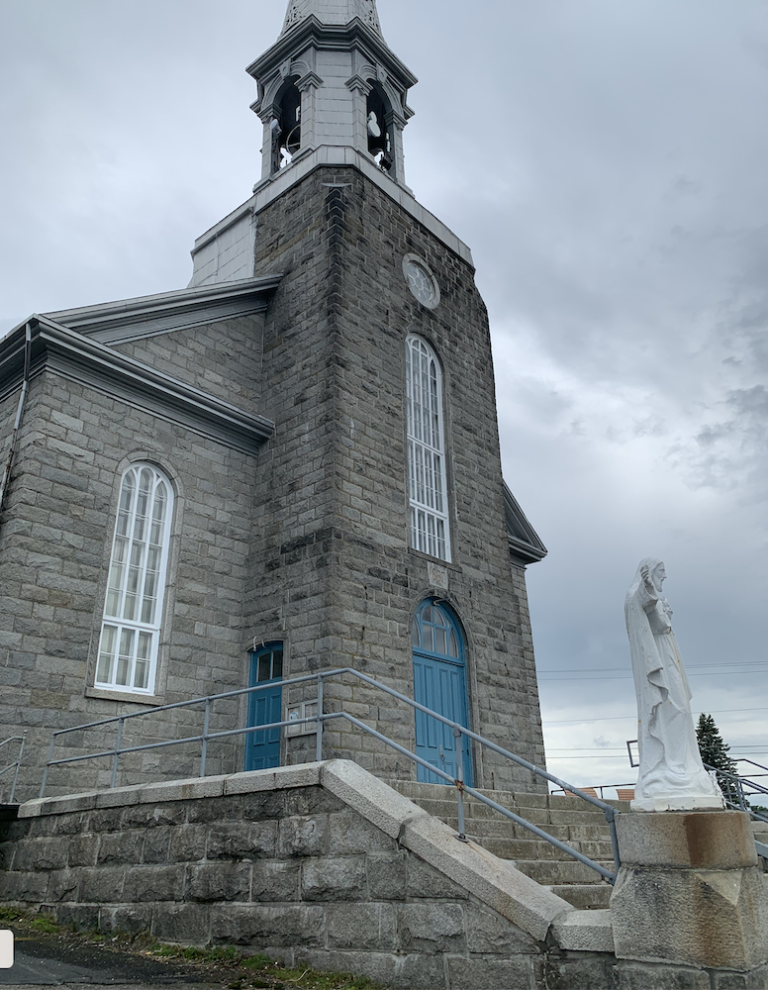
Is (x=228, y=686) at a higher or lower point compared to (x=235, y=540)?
lower

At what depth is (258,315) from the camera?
14883mm

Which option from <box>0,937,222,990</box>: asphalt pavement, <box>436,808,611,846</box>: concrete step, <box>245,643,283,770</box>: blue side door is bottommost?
<box>0,937,222,990</box>: asphalt pavement

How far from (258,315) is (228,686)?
6692 millimetres

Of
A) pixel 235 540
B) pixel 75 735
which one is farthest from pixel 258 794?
pixel 235 540

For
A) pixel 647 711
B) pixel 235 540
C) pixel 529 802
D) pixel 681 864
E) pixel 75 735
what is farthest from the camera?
pixel 235 540

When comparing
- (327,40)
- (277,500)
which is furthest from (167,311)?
(327,40)

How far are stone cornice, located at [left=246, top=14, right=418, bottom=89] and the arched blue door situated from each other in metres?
12.3

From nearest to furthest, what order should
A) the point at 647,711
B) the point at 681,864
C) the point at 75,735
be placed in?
the point at 681,864 → the point at 647,711 → the point at 75,735

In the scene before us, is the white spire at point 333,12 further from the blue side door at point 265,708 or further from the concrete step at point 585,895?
the concrete step at point 585,895

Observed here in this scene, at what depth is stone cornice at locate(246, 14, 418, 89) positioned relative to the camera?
17.4m

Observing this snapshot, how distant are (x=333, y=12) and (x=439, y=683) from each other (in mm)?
15329

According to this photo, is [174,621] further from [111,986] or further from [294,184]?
[294,184]

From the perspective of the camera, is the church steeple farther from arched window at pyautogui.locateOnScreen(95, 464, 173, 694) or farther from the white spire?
arched window at pyautogui.locateOnScreen(95, 464, 173, 694)

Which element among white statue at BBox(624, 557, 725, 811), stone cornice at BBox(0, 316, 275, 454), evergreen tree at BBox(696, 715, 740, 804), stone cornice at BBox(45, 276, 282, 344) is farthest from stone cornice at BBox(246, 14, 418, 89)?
evergreen tree at BBox(696, 715, 740, 804)
